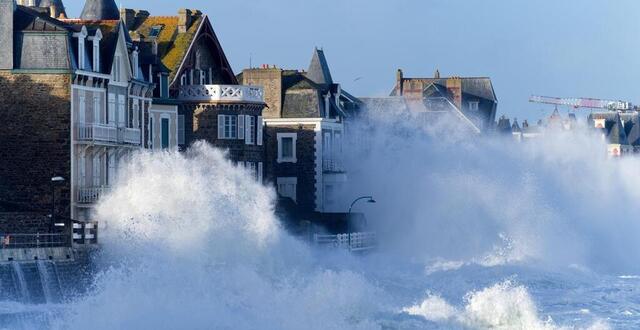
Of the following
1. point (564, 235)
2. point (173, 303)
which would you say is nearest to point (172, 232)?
point (173, 303)

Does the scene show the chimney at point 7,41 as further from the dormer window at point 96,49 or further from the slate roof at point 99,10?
the slate roof at point 99,10

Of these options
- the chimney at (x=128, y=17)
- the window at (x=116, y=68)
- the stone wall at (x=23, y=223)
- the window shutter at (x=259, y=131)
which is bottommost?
the stone wall at (x=23, y=223)

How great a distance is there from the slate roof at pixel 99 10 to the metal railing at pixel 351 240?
13.8 m

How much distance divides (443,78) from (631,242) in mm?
23610

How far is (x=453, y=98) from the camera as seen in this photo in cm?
10588

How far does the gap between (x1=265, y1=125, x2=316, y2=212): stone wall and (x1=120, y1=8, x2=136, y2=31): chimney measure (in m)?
10.6

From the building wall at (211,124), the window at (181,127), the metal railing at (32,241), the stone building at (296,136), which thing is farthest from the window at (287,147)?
the metal railing at (32,241)

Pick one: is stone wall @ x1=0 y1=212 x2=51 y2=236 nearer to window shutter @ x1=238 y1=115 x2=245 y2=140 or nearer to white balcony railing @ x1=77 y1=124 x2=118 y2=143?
white balcony railing @ x1=77 y1=124 x2=118 y2=143

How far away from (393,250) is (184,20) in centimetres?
1697

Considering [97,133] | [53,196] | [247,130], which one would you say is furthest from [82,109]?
[247,130]

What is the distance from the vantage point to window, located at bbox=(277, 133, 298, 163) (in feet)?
252

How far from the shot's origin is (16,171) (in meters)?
53.1

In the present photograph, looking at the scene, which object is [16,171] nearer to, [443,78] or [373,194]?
[373,194]

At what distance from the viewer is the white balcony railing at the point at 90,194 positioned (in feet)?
175
